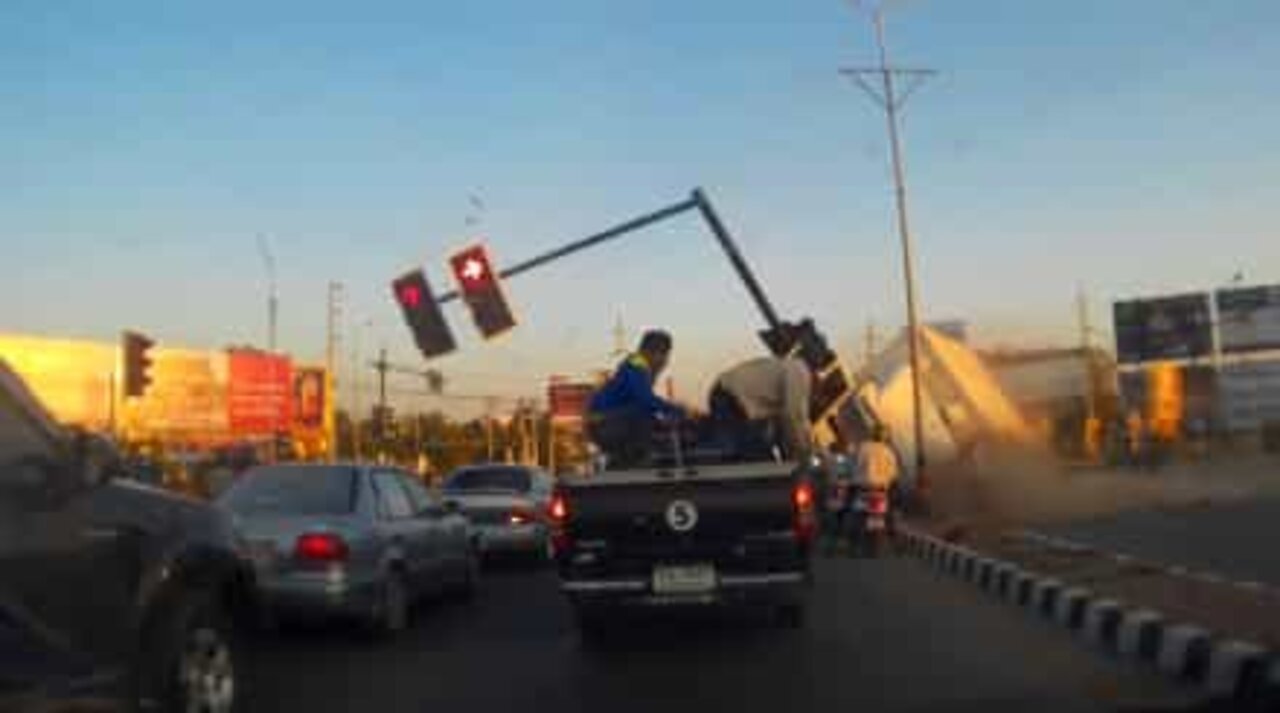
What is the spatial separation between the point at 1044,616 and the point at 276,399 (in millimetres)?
53985

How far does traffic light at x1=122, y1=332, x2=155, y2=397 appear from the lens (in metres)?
26.9

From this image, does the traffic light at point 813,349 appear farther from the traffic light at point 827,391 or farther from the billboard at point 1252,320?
the billboard at point 1252,320

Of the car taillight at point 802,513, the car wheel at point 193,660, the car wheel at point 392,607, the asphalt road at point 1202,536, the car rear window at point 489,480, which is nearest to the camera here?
the car wheel at point 193,660

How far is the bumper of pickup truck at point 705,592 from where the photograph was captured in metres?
9.72

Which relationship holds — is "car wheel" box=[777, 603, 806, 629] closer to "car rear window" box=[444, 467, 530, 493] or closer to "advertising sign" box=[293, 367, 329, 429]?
"car rear window" box=[444, 467, 530, 493]

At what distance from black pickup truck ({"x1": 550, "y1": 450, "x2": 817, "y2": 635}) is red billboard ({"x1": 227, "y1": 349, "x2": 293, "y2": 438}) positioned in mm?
54090

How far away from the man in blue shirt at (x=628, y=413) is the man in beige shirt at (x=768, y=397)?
71cm

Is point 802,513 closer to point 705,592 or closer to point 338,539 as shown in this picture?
point 705,592

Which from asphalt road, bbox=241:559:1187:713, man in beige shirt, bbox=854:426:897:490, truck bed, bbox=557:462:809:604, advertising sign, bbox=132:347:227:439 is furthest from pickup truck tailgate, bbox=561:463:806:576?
advertising sign, bbox=132:347:227:439

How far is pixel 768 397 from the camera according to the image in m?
12.6

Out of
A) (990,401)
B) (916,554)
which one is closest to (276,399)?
(990,401)

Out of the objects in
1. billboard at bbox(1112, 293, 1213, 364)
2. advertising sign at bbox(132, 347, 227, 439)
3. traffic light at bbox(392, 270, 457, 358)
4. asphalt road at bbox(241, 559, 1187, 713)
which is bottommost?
asphalt road at bbox(241, 559, 1187, 713)

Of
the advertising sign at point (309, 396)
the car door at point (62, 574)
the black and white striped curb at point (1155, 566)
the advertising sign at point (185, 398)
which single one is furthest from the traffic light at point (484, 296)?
the advertising sign at point (309, 396)

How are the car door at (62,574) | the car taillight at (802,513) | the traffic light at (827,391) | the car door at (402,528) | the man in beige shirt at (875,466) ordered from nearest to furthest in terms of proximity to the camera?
the car door at (62,574) < the car taillight at (802,513) < the car door at (402,528) < the man in beige shirt at (875,466) < the traffic light at (827,391)
